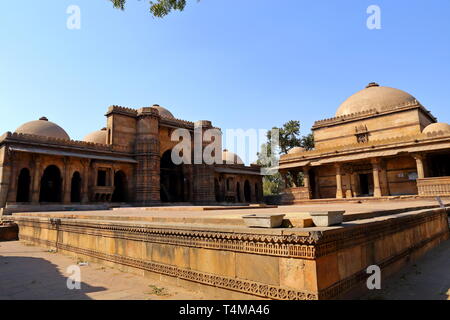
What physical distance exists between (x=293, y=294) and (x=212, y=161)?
24.7m

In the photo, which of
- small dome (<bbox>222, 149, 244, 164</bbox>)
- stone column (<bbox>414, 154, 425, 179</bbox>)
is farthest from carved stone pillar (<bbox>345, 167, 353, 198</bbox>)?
small dome (<bbox>222, 149, 244, 164</bbox>)

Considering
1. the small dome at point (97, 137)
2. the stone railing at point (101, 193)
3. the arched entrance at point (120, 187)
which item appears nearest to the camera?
the stone railing at point (101, 193)

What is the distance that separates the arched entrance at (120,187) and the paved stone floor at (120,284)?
16935 mm

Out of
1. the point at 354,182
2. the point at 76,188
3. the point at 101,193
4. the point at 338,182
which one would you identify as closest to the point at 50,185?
the point at 76,188

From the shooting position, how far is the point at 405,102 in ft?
78.6

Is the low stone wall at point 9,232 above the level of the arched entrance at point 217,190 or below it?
below

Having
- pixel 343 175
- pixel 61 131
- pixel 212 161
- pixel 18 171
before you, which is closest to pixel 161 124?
pixel 212 161

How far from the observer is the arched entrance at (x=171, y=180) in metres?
27.2

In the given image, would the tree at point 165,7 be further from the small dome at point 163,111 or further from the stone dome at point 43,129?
the small dome at point 163,111

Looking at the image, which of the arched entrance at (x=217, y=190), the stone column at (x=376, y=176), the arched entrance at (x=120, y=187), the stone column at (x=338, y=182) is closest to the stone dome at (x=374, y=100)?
the stone column at (x=376, y=176)

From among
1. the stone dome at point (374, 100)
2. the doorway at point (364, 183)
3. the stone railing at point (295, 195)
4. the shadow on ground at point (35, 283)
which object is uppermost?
the stone dome at point (374, 100)

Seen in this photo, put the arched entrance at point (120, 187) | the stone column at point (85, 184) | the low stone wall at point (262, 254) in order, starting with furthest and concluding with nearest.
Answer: the arched entrance at point (120, 187)
the stone column at point (85, 184)
the low stone wall at point (262, 254)

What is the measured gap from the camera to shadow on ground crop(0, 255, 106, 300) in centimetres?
406
